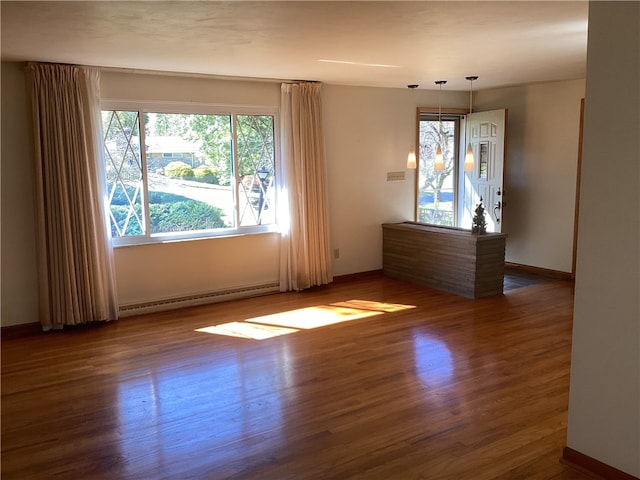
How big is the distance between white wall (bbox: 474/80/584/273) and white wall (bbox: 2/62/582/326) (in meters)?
0.02

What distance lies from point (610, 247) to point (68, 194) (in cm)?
436

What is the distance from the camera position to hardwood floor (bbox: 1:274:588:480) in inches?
107

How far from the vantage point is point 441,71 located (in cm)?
545

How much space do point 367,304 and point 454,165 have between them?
3.22 meters

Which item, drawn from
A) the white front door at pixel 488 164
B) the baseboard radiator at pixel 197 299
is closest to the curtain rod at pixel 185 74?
the baseboard radiator at pixel 197 299

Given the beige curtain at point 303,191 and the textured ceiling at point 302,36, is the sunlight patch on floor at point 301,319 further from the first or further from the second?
the textured ceiling at point 302,36

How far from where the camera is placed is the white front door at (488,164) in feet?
23.1

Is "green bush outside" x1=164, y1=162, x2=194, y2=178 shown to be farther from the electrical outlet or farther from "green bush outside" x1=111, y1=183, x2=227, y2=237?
the electrical outlet

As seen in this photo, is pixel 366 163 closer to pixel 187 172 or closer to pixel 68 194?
pixel 187 172

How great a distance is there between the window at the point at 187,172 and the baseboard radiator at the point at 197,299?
0.67 meters

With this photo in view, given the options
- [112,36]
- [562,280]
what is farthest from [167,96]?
[562,280]

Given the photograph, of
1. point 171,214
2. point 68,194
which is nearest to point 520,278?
point 171,214

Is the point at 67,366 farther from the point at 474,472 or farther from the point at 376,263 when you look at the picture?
the point at 376,263

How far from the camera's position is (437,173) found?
25.2ft
